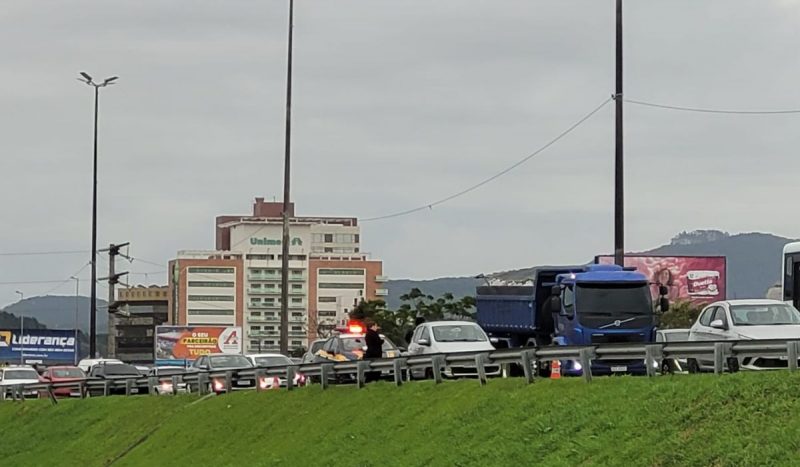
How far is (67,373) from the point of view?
55.2 meters

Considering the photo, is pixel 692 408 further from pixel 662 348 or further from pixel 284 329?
pixel 284 329

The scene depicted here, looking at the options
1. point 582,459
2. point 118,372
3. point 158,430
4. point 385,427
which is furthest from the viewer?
point 118,372

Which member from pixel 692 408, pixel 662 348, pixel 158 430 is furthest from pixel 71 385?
pixel 692 408

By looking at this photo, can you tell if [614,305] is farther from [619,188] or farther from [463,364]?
[463,364]

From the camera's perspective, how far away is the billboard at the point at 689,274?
83931 mm

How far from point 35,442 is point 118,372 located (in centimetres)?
1430

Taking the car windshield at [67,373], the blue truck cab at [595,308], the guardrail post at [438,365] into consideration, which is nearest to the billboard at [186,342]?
the car windshield at [67,373]

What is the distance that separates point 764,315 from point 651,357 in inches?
256

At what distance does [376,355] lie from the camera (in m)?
31.7

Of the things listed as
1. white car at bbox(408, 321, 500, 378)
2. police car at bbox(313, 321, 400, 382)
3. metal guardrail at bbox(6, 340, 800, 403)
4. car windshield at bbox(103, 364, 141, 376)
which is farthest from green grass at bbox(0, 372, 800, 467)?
car windshield at bbox(103, 364, 141, 376)

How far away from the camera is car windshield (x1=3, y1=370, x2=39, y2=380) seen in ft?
192

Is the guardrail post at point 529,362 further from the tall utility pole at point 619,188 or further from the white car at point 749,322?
the tall utility pole at point 619,188

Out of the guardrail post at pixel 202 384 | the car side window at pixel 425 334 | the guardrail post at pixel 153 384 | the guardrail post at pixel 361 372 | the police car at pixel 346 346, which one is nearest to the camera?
the guardrail post at pixel 361 372

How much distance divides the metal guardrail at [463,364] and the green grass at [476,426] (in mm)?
409
